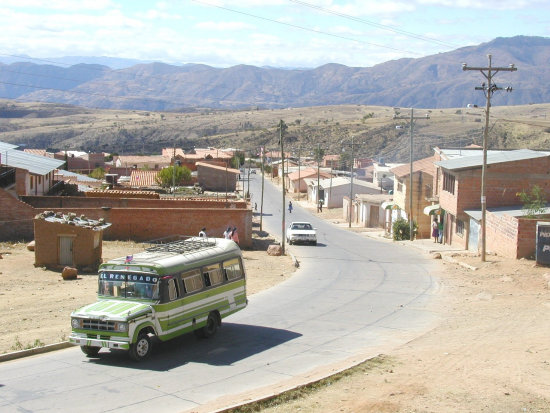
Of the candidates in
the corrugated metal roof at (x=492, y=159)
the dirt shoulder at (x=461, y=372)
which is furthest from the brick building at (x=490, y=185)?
the dirt shoulder at (x=461, y=372)

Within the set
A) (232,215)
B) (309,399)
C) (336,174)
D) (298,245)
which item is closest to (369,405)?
(309,399)

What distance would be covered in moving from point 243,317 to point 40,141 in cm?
17417

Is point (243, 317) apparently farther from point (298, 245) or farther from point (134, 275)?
point (298, 245)

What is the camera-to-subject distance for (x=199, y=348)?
16.0 metres

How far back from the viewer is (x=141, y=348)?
48.0ft

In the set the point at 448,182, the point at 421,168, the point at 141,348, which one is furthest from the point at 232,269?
the point at 421,168

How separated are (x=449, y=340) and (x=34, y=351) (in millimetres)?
9226

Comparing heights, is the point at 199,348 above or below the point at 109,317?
below

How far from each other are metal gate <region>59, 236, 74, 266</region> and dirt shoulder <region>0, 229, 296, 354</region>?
0.80 meters

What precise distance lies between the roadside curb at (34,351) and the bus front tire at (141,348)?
2.22 metres

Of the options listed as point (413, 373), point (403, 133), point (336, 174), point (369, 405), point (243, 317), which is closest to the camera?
point (369, 405)

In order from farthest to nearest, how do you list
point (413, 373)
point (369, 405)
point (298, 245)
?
point (298, 245) < point (413, 373) < point (369, 405)

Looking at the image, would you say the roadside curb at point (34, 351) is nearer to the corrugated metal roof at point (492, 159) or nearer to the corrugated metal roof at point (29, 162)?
the corrugated metal roof at point (492, 159)

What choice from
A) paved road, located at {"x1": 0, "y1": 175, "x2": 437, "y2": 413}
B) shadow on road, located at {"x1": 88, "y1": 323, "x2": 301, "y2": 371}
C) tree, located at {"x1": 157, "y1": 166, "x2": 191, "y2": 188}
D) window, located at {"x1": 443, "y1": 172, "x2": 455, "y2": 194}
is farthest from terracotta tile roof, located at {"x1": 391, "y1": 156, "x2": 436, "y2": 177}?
shadow on road, located at {"x1": 88, "y1": 323, "x2": 301, "y2": 371}
